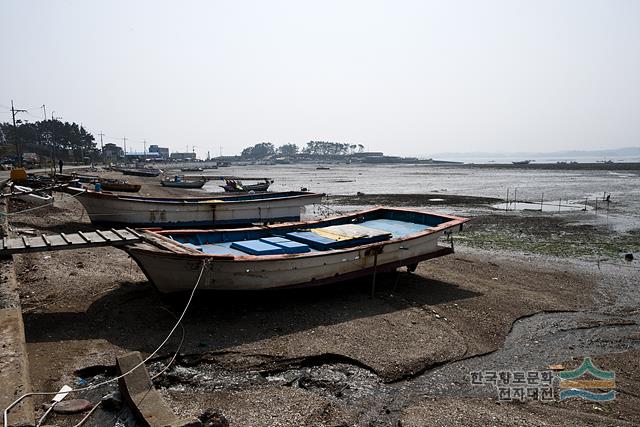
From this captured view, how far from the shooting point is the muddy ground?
221 inches

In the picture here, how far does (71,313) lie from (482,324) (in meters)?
7.33

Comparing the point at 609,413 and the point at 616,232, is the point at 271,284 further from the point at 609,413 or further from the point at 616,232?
the point at 616,232

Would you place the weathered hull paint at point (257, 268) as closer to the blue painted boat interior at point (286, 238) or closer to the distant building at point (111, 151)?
the blue painted boat interior at point (286, 238)

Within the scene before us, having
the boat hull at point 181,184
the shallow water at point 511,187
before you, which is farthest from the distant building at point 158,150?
the boat hull at point 181,184

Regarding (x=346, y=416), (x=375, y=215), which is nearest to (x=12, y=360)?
(x=346, y=416)

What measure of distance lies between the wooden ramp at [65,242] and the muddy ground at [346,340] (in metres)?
1.11

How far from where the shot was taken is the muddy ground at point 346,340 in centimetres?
562

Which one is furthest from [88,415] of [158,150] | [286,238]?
[158,150]

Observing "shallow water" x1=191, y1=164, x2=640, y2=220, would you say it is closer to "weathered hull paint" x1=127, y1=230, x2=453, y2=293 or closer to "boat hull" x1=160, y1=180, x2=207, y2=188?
"boat hull" x1=160, y1=180, x2=207, y2=188
